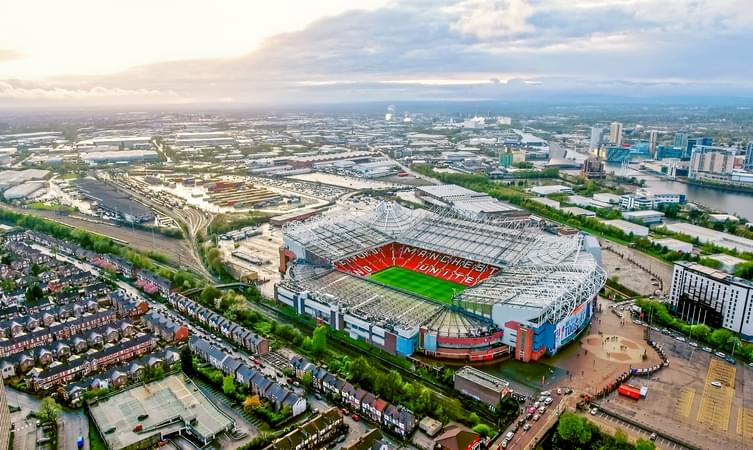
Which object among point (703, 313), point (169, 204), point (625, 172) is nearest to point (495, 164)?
point (625, 172)

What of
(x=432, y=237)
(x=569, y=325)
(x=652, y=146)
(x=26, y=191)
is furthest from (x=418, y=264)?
(x=652, y=146)

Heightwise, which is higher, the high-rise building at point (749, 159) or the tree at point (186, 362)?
the high-rise building at point (749, 159)

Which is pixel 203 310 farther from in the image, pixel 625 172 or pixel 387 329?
pixel 625 172

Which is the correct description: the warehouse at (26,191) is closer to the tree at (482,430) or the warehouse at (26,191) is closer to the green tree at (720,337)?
the tree at (482,430)

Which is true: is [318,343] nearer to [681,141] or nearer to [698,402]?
[698,402]

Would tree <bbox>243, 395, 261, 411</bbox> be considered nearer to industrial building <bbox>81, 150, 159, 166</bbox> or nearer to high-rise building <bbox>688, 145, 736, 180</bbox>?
high-rise building <bbox>688, 145, 736, 180</bbox>

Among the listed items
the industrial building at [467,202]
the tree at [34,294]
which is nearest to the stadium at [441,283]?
the industrial building at [467,202]

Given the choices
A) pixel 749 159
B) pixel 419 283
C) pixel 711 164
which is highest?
pixel 749 159
